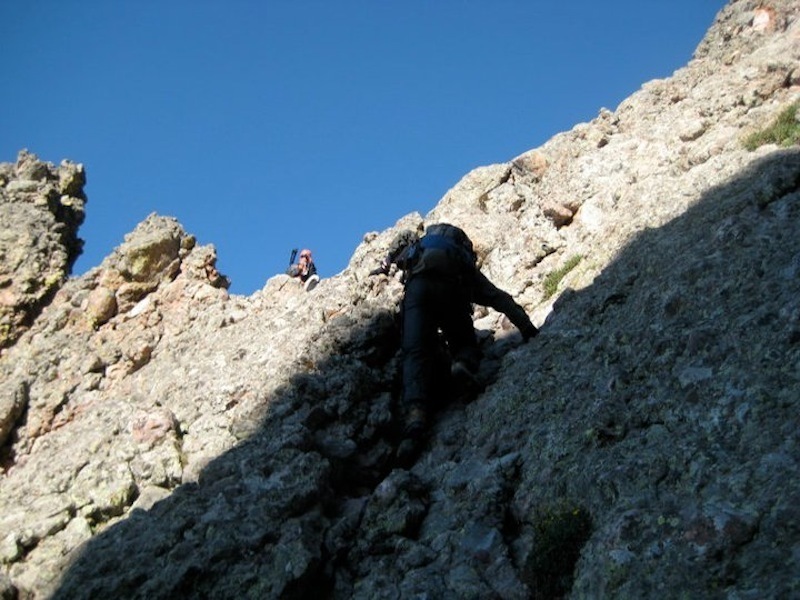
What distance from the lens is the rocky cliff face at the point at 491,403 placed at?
6.30m

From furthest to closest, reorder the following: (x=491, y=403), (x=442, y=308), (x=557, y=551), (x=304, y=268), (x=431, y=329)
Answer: (x=304, y=268)
(x=442, y=308)
(x=431, y=329)
(x=491, y=403)
(x=557, y=551)

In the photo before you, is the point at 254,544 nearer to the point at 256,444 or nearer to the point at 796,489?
the point at 256,444

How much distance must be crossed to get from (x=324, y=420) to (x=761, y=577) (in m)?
6.55

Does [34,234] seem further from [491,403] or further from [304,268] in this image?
[491,403]

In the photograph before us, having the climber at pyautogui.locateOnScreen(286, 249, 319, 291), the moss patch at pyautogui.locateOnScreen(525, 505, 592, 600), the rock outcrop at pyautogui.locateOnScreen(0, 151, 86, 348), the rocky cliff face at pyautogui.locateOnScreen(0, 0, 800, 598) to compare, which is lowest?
the moss patch at pyautogui.locateOnScreen(525, 505, 592, 600)

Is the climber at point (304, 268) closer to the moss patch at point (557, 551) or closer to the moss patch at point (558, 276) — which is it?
the moss patch at point (558, 276)

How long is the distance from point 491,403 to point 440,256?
284 centimetres

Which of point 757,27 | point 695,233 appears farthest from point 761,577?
point 757,27

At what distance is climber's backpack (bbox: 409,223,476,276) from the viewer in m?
11.5

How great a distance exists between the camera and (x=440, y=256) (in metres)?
11.5

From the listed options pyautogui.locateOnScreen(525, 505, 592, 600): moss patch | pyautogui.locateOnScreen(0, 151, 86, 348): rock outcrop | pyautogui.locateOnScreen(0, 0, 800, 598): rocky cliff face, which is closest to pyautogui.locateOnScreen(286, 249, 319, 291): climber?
pyautogui.locateOnScreen(0, 0, 800, 598): rocky cliff face

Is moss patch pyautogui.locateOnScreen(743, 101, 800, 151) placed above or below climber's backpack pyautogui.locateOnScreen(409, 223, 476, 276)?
below

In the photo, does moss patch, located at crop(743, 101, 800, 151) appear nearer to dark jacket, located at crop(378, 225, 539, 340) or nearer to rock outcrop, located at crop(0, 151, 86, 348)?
dark jacket, located at crop(378, 225, 539, 340)

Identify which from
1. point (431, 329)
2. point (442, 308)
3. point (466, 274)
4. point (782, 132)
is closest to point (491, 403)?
point (431, 329)
